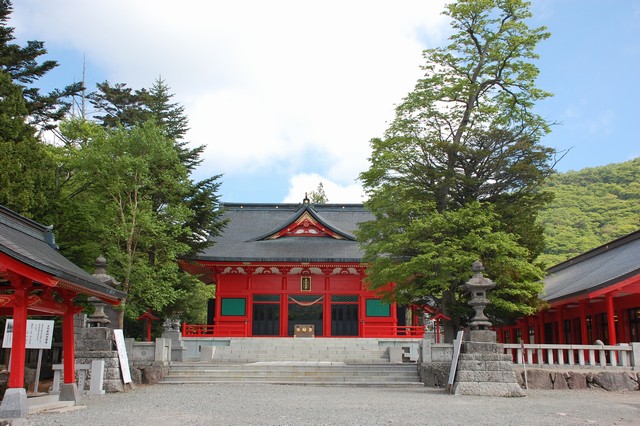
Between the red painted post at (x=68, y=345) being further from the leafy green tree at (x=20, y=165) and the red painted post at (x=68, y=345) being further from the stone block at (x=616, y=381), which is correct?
the stone block at (x=616, y=381)

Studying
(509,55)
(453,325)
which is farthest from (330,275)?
(509,55)

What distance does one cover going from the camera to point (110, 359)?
15.7 metres

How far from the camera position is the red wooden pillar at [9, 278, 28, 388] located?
32.0 ft

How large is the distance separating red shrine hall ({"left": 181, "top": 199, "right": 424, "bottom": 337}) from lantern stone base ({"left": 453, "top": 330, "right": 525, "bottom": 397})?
14880mm

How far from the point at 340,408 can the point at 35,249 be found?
266 inches

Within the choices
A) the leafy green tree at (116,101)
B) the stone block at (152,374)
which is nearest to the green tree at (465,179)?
the stone block at (152,374)

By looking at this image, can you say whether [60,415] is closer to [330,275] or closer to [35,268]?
[35,268]

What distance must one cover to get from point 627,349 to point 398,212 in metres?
7.95

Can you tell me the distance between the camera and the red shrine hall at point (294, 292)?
3069cm

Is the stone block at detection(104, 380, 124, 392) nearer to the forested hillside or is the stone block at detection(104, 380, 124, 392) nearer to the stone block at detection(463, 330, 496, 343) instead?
the stone block at detection(463, 330, 496, 343)

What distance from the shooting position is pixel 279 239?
109 feet

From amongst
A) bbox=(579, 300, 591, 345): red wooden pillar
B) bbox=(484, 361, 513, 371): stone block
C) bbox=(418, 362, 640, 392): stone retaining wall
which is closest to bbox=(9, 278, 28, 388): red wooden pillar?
bbox=(484, 361, 513, 371): stone block

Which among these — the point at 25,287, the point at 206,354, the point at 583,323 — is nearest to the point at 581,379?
the point at 583,323

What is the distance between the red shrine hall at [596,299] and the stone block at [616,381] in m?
2.90
